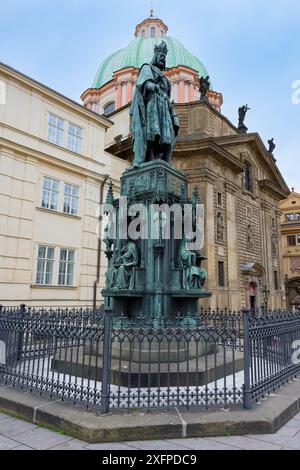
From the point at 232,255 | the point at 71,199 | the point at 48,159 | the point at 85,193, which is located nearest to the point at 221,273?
the point at 232,255

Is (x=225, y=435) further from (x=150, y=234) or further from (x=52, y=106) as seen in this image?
(x=52, y=106)

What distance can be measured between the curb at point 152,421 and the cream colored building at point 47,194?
1206 cm

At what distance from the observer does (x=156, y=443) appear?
148 inches

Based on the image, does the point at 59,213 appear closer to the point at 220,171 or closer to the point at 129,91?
the point at 220,171

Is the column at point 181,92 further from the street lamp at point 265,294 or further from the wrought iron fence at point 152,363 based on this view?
the wrought iron fence at point 152,363

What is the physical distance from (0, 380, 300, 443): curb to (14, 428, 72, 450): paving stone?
0.11 m

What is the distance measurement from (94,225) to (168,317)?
14170 mm

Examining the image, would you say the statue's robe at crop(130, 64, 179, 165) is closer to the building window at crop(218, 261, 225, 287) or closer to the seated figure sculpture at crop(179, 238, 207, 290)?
the seated figure sculpture at crop(179, 238, 207, 290)

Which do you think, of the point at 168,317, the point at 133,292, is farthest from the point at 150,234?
the point at 168,317

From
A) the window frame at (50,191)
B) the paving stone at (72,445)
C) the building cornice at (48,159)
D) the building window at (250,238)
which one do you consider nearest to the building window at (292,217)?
the building window at (250,238)

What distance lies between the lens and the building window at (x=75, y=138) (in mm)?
19470

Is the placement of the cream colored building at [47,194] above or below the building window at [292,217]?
below

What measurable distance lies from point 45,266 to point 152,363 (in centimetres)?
1310

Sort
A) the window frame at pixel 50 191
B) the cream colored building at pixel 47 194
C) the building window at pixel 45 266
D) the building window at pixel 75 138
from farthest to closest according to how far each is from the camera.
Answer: the building window at pixel 75 138 < the window frame at pixel 50 191 < the building window at pixel 45 266 < the cream colored building at pixel 47 194
